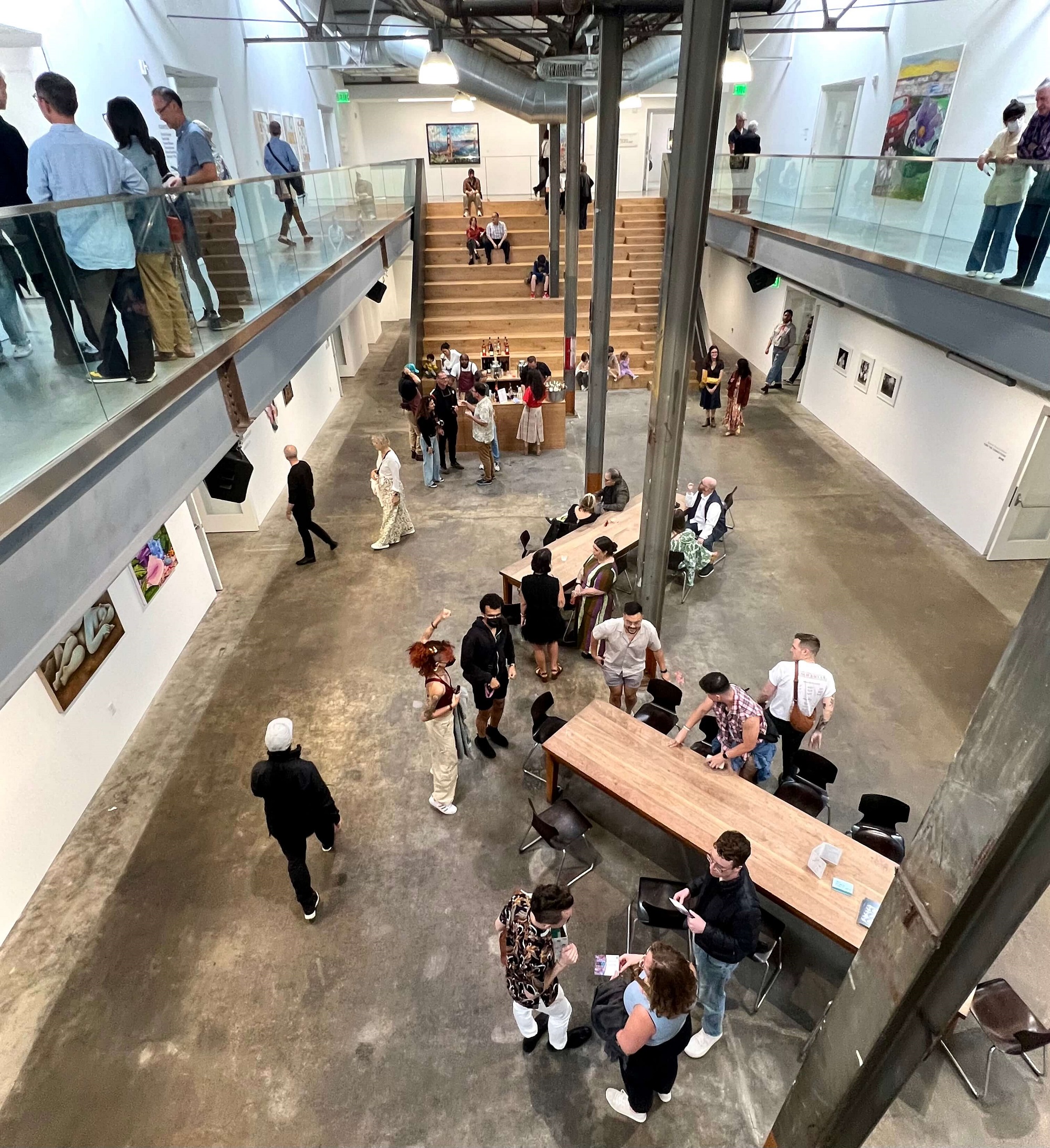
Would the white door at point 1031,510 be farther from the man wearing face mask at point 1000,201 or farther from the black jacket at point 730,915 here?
the black jacket at point 730,915

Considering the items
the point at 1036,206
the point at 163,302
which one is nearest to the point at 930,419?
the point at 1036,206

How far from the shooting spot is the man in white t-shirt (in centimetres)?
470

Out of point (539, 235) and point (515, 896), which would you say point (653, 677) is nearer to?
point (515, 896)

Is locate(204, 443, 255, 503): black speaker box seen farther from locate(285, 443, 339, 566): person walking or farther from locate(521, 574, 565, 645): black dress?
locate(521, 574, 565, 645): black dress

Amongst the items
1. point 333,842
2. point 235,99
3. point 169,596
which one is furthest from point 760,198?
point 333,842

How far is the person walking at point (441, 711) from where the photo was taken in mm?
4629

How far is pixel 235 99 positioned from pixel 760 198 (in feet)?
30.6

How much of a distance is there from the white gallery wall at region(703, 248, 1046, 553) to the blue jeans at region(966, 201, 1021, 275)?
255 centimetres

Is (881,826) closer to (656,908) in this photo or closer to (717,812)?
(717,812)

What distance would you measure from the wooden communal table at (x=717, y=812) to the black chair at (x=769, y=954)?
0.28 meters

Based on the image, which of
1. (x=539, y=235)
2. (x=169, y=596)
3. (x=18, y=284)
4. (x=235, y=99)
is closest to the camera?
(x=18, y=284)

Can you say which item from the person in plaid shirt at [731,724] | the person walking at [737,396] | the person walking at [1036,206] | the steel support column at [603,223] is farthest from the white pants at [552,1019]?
the person walking at [737,396]

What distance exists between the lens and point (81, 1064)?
12.4 ft

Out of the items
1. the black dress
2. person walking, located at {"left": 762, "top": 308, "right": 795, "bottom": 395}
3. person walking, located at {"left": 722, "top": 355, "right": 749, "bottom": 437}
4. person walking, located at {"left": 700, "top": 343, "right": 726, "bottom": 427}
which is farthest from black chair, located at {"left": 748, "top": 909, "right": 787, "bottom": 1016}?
person walking, located at {"left": 762, "top": 308, "right": 795, "bottom": 395}
